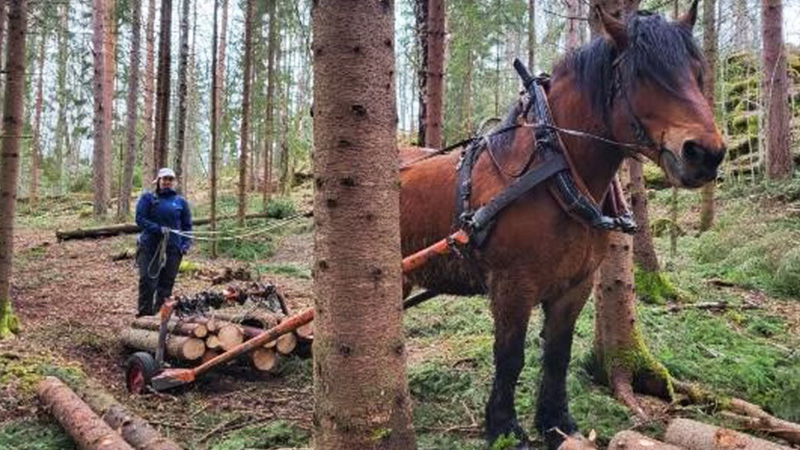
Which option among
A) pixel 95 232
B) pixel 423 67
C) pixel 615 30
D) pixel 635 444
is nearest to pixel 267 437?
pixel 635 444

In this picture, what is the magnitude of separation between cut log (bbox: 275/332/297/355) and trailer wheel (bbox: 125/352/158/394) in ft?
3.61

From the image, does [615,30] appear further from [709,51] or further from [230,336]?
[709,51]

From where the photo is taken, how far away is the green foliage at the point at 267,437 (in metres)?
4.13

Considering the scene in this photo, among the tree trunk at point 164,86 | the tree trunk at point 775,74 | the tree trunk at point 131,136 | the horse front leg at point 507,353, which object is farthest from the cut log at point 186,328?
the tree trunk at point 131,136

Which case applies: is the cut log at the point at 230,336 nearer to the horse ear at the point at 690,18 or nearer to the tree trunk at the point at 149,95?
the horse ear at the point at 690,18

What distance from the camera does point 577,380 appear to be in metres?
5.05

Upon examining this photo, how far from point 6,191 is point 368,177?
5.81 m

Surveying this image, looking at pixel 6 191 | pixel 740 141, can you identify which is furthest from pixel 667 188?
pixel 6 191

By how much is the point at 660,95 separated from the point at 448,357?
3.38 m

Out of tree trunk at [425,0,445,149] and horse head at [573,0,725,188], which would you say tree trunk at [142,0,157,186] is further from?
horse head at [573,0,725,188]

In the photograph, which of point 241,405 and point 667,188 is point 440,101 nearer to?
point 241,405

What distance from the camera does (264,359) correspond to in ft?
19.7

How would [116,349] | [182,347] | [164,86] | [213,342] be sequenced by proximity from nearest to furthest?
1. [182,347]
2. [213,342]
3. [116,349]
4. [164,86]

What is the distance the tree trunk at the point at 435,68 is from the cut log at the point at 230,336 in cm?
351
